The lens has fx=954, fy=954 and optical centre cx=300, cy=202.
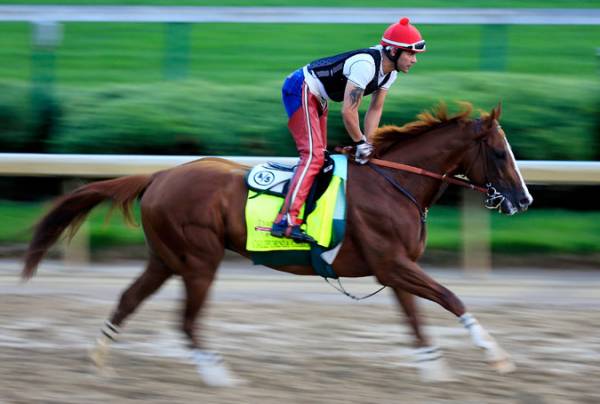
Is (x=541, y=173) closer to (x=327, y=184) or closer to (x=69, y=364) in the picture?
(x=327, y=184)

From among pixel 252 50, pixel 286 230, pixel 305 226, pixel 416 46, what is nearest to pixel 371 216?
pixel 305 226

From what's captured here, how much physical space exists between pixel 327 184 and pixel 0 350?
239 cm

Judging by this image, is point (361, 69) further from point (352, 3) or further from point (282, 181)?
point (352, 3)

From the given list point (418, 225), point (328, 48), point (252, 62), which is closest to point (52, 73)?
point (252, 62)

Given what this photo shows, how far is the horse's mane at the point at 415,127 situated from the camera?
5961 millimetres

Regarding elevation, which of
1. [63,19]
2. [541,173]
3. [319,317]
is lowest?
[319,317]

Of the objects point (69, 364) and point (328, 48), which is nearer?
point (69, 364)

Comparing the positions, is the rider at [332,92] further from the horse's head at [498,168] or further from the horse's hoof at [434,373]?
the horse's hoof at [434,373]

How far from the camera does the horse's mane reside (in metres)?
5.96

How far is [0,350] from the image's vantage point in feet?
20.2

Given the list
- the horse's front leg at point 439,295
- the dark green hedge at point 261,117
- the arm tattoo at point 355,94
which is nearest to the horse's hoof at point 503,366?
the horse's front leg at point 439,295

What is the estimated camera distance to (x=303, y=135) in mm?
5883

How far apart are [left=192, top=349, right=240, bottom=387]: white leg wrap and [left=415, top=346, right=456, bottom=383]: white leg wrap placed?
3.58 feet

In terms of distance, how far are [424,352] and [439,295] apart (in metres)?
0.36
